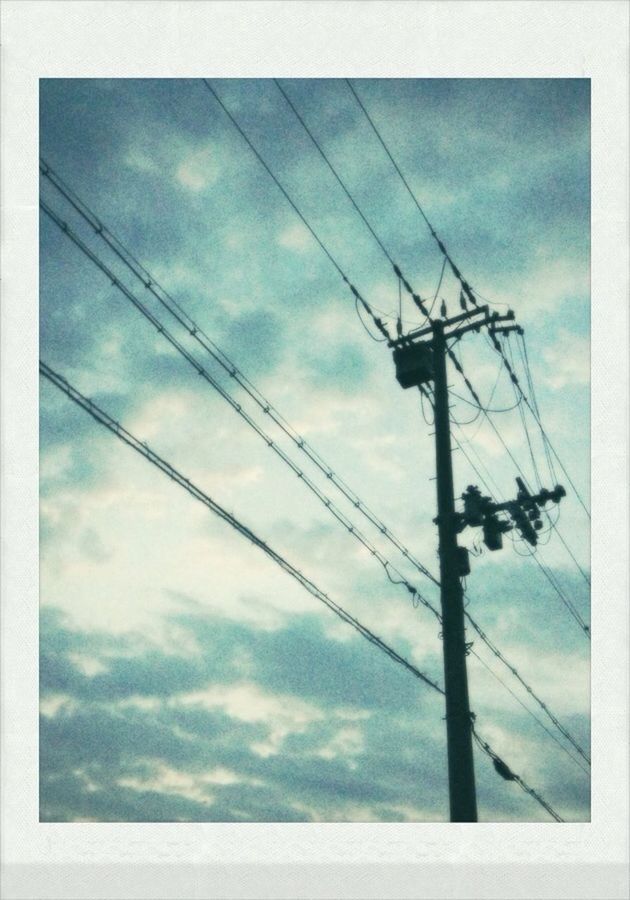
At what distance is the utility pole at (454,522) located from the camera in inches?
260

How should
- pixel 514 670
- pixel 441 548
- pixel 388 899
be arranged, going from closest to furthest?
pixel 388 899, pixel 441 548, pixel 514 670

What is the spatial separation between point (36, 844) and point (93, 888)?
1.48 feet

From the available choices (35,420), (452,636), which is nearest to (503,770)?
(452,636)

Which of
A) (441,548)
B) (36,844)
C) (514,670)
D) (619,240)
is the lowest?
(36,844)

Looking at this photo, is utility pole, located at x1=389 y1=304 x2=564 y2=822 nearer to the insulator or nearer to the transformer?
the transformer

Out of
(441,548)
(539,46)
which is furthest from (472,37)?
(441,548)

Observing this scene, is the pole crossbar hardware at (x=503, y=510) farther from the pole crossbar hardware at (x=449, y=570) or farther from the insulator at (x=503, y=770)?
the insulator at (x=503, y=770)

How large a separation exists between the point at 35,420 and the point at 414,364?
3.99m

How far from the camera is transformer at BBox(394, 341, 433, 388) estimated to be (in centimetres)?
852

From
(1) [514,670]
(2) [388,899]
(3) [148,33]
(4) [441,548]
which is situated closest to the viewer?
(2) [388,899]

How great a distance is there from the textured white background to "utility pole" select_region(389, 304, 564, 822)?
2.78 ft

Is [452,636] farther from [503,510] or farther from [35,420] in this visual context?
[35,420]

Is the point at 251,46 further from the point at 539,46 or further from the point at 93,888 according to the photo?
the point at 93,888

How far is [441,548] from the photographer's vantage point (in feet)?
24.3
